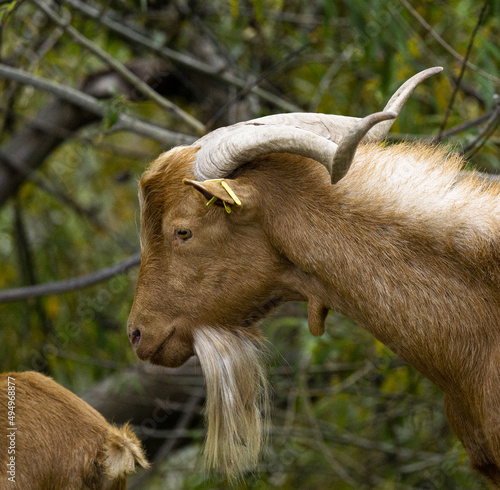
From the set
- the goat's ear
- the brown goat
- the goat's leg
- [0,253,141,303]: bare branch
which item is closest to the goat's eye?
the goat's ear

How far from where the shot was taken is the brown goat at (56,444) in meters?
2.68

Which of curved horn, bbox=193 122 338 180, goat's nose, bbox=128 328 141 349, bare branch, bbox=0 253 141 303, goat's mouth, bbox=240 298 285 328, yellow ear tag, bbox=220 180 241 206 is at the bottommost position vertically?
bare branch, bbox=0 253 141 303

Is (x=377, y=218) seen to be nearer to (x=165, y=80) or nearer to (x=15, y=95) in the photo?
(x=165, y=80)

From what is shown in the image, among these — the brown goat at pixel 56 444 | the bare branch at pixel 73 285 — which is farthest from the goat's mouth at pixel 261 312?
the bare branch at pixel 73 285

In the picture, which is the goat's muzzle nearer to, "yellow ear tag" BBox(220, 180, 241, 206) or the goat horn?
"yellow ear tag" BBox(220, 180, 241, 206)

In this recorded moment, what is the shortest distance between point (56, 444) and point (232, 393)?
0.80 meters

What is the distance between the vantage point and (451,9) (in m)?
6.05

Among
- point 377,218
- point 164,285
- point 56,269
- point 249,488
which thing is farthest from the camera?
point 56,269

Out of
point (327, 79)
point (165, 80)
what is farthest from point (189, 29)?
point (327, 79)

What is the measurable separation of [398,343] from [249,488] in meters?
3.57

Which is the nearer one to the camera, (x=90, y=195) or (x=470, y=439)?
(x=470, y=439)

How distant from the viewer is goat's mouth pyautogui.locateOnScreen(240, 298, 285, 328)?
307 cm

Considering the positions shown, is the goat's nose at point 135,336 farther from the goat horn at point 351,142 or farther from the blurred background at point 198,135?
the blurred background at point 198,135

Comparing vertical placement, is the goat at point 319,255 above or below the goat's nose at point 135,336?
above
